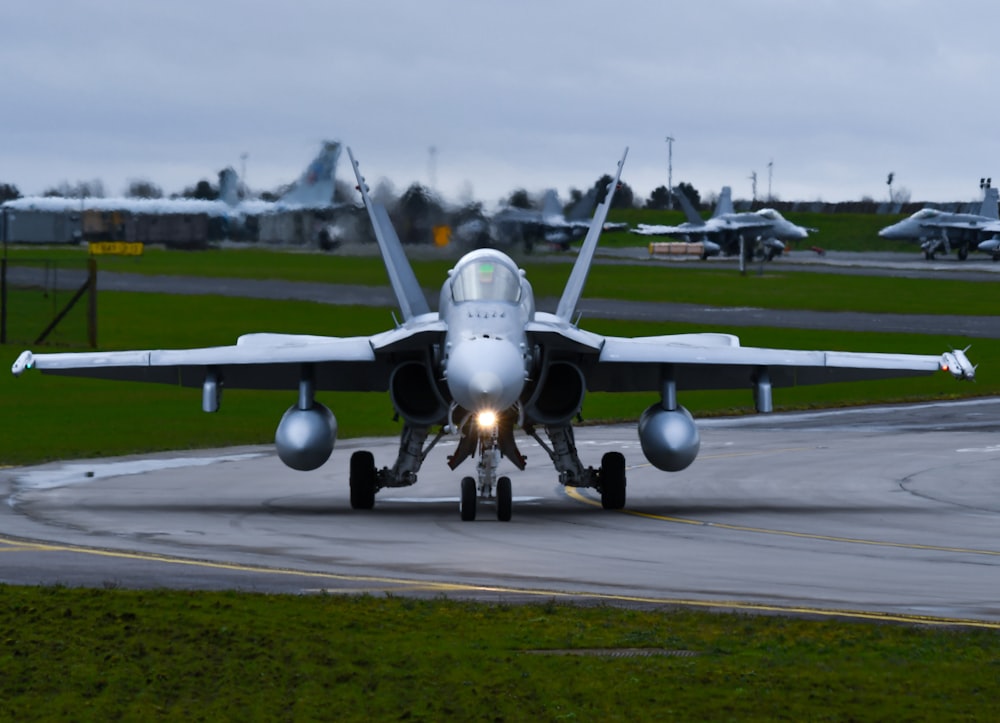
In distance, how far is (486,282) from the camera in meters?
20.9

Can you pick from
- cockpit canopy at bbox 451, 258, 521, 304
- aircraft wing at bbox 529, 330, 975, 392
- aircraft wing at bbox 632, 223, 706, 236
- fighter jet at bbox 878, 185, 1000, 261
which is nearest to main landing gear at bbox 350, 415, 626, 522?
aircraft wing at bbox 529, 330, 975, 392

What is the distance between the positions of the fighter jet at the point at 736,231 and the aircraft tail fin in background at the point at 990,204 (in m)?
12.0

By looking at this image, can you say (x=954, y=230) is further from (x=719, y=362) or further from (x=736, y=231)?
(x=719, y=362)

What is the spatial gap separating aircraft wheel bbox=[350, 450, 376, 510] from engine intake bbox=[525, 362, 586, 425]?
2.26 meters

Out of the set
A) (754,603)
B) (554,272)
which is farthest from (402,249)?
(754,603)

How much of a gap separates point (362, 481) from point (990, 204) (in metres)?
94.4

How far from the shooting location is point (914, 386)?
1746 inches

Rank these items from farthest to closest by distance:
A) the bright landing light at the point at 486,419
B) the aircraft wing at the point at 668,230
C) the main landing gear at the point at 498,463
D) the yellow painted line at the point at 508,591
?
the aircraft wing at the point at 668,230, the main landing gear at the point at 498,463, the bright landing light at the point at 486,419, the yellow painted line at the point at 508,591

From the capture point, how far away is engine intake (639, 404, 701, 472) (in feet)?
70.9

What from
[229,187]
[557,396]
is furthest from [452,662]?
[229,187]

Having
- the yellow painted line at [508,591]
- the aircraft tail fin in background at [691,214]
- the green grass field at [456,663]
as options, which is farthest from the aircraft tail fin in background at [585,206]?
the aircraft tail fin in background at [691,214]

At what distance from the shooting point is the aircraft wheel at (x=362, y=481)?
2239cm

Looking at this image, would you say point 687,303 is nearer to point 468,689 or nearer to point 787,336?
point 787,336

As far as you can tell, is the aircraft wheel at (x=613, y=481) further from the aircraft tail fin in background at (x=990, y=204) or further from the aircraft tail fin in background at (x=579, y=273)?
the aircraft tail fin in background at (x=990, y=204)
